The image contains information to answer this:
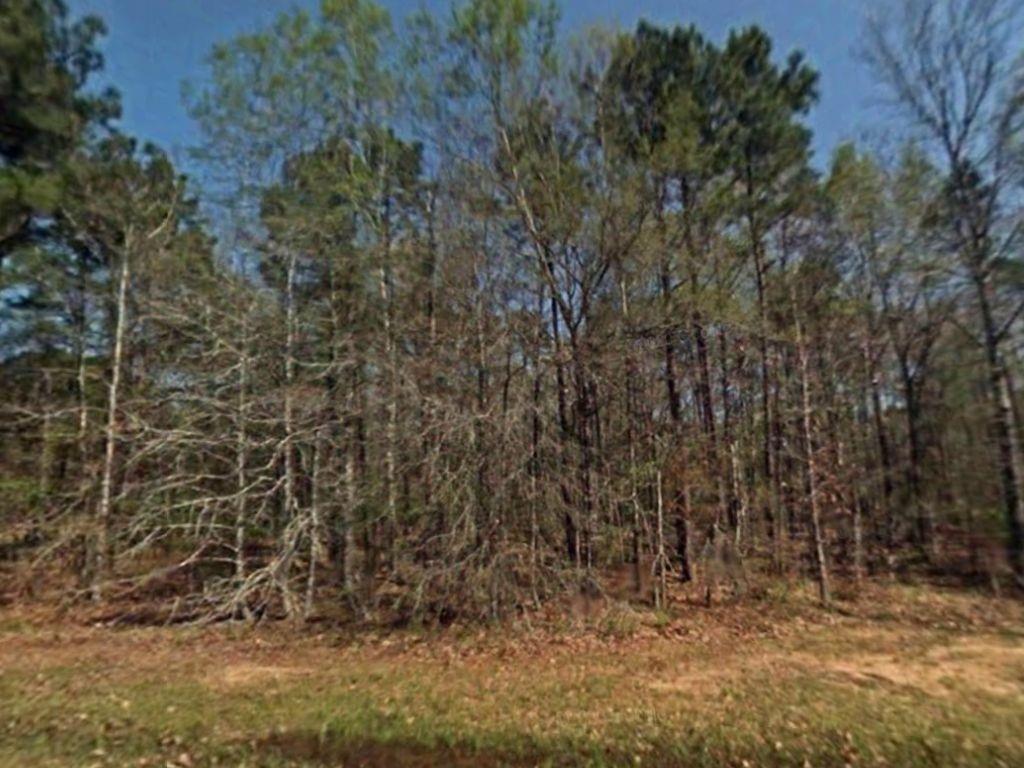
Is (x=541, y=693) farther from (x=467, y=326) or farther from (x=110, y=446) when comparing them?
(x=110, y=446)

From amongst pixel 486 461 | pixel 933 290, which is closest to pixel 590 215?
pixel 486 461

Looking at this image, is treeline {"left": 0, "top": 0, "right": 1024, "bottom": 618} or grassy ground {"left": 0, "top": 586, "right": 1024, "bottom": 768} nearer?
grassy ground {"left": 0, "top": 586, "right": 1024, "bottom": 768}

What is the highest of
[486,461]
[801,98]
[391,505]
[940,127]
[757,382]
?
[801,98]

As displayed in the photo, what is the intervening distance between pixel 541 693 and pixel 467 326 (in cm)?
641

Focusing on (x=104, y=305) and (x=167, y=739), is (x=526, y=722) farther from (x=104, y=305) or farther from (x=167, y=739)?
(x=104, y=305)

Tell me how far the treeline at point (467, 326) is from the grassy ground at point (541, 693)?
1293 millimetres

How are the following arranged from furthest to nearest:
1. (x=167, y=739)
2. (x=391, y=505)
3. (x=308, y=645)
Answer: (x=391, y=505)
(x=308, y=645)
(x=167, y=739)

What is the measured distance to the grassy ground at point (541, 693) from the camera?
16.5 feet

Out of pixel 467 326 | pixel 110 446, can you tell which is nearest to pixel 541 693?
pixel 467 326

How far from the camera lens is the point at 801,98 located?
46.2ft

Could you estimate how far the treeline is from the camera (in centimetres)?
1055

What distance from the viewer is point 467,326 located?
36.4 feet

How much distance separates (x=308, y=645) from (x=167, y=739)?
4298 millimetres

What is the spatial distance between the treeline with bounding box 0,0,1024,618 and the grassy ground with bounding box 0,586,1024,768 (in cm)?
129
